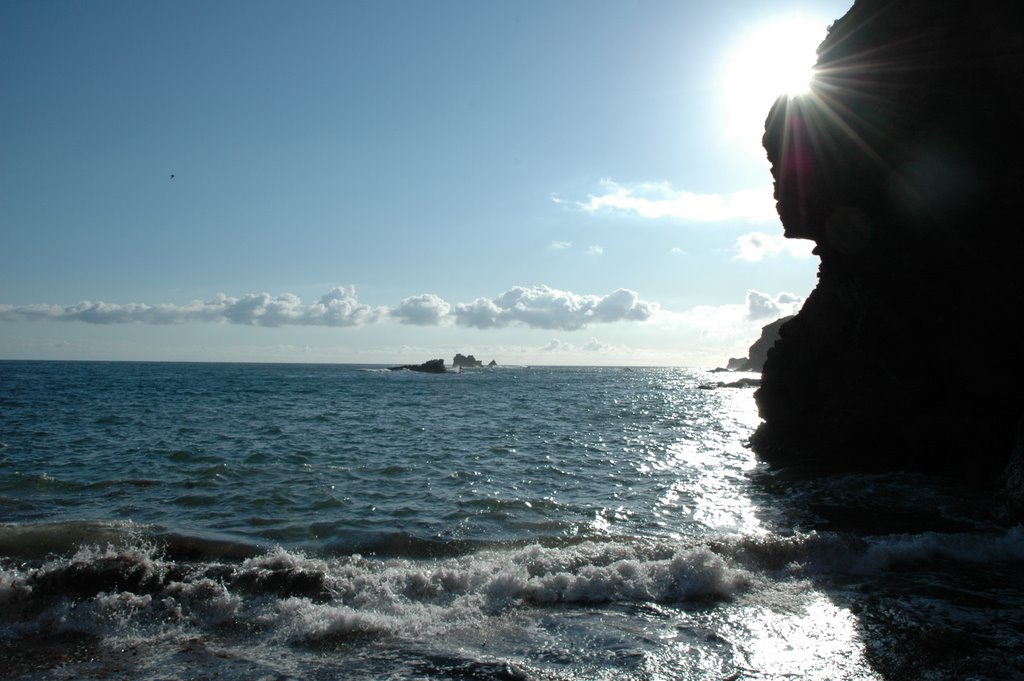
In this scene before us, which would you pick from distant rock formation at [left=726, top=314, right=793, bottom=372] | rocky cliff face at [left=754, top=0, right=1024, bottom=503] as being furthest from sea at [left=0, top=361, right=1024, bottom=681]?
distant rock formation at [left=726, top=314, right=793, bottom=372]

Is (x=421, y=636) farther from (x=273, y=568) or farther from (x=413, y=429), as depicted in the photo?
(x=413, y=429)

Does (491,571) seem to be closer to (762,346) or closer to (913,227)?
(913,227)

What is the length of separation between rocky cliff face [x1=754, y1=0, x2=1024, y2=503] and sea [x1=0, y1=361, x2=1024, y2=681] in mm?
1762

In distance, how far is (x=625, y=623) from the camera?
8.30m

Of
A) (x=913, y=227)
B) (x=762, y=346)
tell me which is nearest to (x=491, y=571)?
(x=913, y=227)

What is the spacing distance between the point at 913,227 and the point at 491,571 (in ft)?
46.7

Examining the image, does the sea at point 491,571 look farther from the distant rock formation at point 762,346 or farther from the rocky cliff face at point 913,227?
the distant rock formation at point 762,346

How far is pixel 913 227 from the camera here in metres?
16.9

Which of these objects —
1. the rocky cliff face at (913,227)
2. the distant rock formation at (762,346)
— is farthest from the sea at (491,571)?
the distant rock formation at (762,346)

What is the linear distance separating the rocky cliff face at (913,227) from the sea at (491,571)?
176 cm

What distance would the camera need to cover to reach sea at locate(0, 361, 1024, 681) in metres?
7.24

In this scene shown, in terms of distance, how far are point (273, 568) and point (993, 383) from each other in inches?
698

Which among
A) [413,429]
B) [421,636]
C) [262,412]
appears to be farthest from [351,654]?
[262,412]

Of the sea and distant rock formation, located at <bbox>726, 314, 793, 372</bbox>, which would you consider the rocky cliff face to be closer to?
the sea
